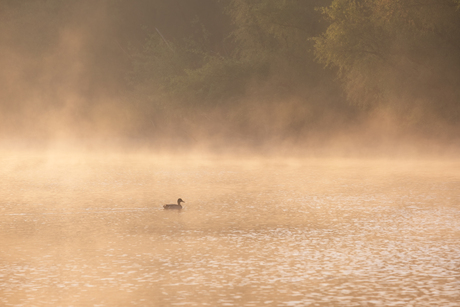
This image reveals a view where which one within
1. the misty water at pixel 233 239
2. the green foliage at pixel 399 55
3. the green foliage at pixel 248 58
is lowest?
the misty water at pixel 233 239

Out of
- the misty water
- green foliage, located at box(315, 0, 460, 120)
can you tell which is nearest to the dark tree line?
green foliage, located at box(315, 0, 460, 120)

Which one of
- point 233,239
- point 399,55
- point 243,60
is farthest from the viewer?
point 243,60

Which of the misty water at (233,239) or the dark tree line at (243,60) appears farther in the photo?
the dark tree line at (243,60)

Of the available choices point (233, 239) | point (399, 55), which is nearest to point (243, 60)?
point (399, 55)

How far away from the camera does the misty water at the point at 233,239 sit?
31.4 feet

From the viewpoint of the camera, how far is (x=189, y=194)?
1988cm

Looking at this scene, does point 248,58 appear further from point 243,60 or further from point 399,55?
point 399,55

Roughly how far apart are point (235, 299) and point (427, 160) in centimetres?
2093

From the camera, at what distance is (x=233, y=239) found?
13148 mm

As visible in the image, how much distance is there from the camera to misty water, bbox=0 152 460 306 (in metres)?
9.58

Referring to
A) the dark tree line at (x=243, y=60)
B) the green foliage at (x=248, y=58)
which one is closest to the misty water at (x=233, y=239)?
the dark tree line at (x=243, y=60)

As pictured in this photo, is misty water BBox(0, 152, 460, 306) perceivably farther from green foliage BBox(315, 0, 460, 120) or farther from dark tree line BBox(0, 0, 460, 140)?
dark tree line BBox(0, 0, 460, 140)

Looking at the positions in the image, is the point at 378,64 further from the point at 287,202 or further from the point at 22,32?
the point at 22,32

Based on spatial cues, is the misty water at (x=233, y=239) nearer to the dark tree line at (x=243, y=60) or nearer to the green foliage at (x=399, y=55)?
the green foliage at (x=399, y=55)
